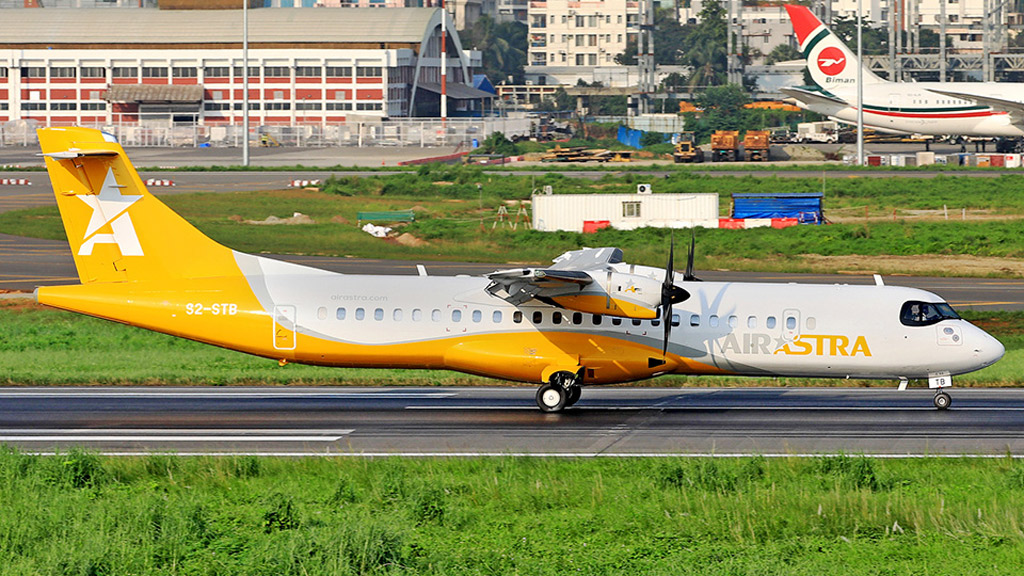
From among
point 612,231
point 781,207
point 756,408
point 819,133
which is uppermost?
point 819,133

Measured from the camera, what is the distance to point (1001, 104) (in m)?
101

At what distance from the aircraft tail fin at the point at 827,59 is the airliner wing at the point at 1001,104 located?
7423 mm

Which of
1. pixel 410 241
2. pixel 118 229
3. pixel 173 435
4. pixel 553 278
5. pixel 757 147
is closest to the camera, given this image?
pixel 173 435

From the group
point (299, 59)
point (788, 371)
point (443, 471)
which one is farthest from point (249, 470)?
point (299, 59)

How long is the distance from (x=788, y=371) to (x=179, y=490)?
49.9 feet

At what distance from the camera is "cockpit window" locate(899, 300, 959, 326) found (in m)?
28.7

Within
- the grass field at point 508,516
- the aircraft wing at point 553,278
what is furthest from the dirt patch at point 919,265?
the grass field at point 508,516

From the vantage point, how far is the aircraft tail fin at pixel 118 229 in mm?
28812

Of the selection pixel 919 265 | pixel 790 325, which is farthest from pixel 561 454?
pixel 919 265

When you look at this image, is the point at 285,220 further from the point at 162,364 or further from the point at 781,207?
the point at 162,364

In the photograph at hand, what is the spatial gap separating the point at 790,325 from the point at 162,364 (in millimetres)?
18939

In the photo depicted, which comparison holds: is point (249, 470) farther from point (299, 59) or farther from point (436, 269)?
point (299, 59)

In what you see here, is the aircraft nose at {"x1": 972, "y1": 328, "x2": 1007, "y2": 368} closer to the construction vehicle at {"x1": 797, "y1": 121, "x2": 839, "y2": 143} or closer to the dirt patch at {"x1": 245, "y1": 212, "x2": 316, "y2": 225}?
the dirt patch at {"x1": 245, "y1": 212, "x2": 316, "y2": 225}

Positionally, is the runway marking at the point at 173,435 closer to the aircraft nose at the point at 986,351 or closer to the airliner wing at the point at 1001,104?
the aircraft nose at the point at 986,351
